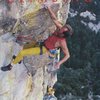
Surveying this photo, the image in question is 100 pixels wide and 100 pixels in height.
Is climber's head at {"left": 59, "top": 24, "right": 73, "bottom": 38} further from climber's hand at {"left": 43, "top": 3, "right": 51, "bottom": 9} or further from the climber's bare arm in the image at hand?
climber's hand at {"left": 43, "top": 3, "right": 51, "bottom": 9}

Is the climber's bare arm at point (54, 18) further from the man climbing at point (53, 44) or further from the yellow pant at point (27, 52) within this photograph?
the yellow pant at point (27, 52)

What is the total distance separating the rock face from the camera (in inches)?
490

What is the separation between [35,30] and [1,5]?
1053mm

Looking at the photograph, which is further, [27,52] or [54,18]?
[27,52]

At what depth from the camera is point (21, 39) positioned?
12586 mm

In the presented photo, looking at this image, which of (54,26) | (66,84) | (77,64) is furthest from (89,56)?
(54,26)

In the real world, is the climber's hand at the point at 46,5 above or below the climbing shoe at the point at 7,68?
above

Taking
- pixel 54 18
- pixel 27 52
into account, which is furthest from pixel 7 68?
pixel 54 18

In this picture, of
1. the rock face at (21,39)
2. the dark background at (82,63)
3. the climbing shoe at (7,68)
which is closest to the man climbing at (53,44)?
the climbing shoe at (7,68)

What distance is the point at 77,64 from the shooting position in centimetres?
4534

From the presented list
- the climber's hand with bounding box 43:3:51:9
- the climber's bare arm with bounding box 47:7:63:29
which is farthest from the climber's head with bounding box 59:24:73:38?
the climber's hand with bounding box 43:3:51:9

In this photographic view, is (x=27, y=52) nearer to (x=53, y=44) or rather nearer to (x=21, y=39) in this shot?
(x=21, y=39)

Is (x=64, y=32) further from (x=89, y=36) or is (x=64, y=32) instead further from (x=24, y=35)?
(x=89, y=36)

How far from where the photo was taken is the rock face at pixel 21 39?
12.5m
